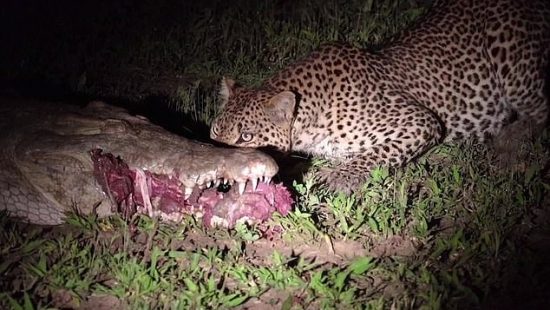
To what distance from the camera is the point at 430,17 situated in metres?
6.85

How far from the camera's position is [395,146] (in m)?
5.88

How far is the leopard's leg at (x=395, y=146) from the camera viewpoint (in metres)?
5.72

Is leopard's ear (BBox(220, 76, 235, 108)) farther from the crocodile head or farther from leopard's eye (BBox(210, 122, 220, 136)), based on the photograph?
the crocodile head

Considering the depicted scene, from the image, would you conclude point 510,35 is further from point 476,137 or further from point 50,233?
point 50,233

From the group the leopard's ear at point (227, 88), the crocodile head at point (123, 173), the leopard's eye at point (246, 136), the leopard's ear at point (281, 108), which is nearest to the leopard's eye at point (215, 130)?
the leopard's eye at point (246, 136)

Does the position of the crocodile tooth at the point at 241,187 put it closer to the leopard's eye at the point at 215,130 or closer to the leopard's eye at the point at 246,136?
the leopard's eye at the point at 246,136

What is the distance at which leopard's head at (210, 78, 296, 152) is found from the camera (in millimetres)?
5621

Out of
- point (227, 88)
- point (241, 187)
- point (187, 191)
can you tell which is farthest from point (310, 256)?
point (227, 88)

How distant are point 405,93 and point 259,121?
5.59 feet

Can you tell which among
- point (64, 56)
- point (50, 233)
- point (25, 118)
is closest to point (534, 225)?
point (50, 233)

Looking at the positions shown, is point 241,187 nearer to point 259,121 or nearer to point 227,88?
point 259,121

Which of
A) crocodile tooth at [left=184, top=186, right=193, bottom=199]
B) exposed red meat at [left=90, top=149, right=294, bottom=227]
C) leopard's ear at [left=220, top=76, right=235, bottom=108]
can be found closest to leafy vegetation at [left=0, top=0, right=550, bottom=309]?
exposed red meat at [left=90, top=149, right=294, bottom=227]

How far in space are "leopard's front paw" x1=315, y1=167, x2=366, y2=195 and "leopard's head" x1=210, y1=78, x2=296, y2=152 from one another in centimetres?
49

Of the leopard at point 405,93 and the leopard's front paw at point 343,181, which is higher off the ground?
the leopard at point 405,93
